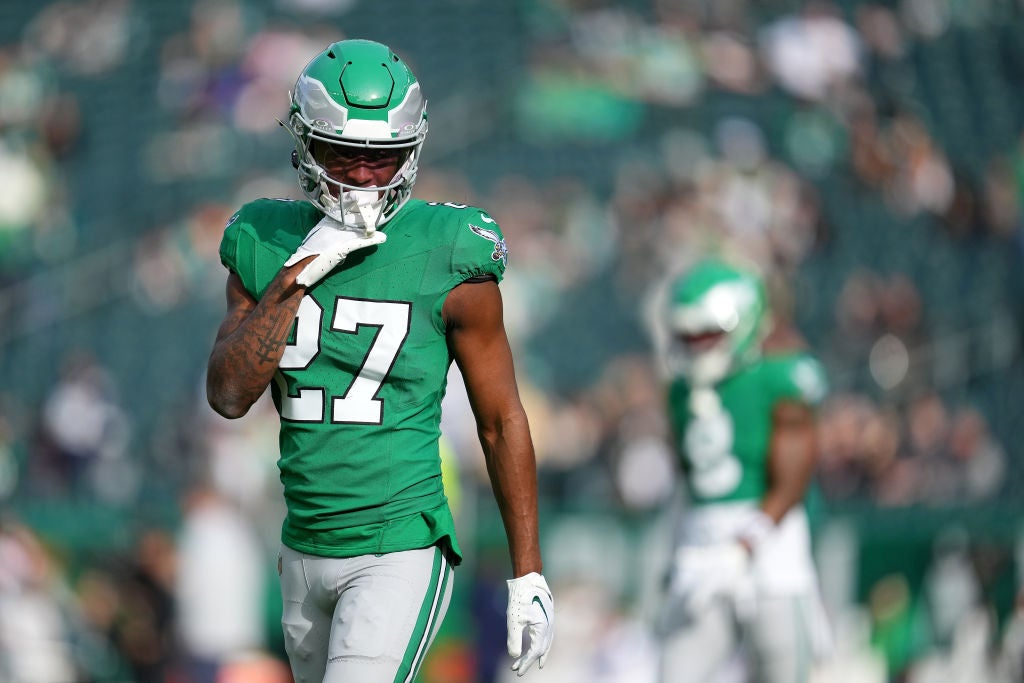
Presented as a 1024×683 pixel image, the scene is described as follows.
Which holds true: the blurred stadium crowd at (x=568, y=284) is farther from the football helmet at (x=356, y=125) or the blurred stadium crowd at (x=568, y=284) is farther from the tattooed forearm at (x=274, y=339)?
the tattooed forearm at (x=274, y=339)

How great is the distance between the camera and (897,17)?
1398 cm

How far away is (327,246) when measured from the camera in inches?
119

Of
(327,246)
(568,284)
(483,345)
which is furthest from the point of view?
(568,284)

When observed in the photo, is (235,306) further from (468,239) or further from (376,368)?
(468,239)

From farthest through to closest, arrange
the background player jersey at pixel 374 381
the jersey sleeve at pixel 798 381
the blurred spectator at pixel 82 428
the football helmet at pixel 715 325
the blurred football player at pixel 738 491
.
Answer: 1. the blurred spectator at pixel 82 428
2. the football helmet at pixel 715 325
3. the jersey sleeve at pixel 798 381
4. the blurred football player at pixel 738 491
5. the background player jersey at pixel 374 381

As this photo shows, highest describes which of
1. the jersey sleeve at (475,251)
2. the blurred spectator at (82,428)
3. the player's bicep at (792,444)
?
the jersey sleeve at (475,251)

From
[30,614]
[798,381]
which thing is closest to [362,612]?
[798,381]

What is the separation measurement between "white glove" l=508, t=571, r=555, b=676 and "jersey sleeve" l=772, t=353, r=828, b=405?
2413 millimetres

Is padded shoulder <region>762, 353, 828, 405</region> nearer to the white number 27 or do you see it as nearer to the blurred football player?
the blurred football player

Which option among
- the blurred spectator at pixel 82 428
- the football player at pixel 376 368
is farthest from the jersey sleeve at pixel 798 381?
the blurred spectator at pixel 82 428

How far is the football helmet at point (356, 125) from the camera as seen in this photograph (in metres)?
3.07

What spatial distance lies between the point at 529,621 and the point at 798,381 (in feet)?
8.14

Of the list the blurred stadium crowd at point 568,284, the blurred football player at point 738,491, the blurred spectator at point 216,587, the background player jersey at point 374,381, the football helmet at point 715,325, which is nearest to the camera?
the background player jersey at point 374,381

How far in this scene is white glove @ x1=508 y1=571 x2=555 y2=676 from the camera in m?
3.04
